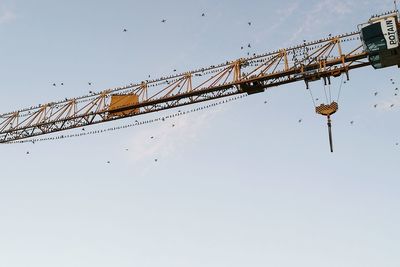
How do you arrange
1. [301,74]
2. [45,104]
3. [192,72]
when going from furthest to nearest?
[45,104]
[192,72]
[301,74]

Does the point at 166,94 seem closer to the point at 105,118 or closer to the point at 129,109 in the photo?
the point at 129,109

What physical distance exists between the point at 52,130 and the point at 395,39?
27899 millimetres

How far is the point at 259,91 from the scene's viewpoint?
33.6 metres

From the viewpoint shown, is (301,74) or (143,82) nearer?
(301,74)

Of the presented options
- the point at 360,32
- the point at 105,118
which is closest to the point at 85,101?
the point at 105,118

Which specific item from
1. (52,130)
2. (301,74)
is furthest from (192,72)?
(52,130)

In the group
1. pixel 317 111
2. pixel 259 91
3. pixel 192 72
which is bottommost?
pixel 317 111

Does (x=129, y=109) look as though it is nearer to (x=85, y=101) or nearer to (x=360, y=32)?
(x=85, y=101)

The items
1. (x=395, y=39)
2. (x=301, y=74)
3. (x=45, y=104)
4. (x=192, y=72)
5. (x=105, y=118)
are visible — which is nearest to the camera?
(x=395, y=39)

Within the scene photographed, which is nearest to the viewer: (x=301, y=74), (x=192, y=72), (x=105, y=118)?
(x=301, y=74)

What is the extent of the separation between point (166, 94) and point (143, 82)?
2333mm

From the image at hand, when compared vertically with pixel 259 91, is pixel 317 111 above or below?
below

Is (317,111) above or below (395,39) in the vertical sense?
below

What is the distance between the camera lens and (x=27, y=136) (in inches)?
1612
